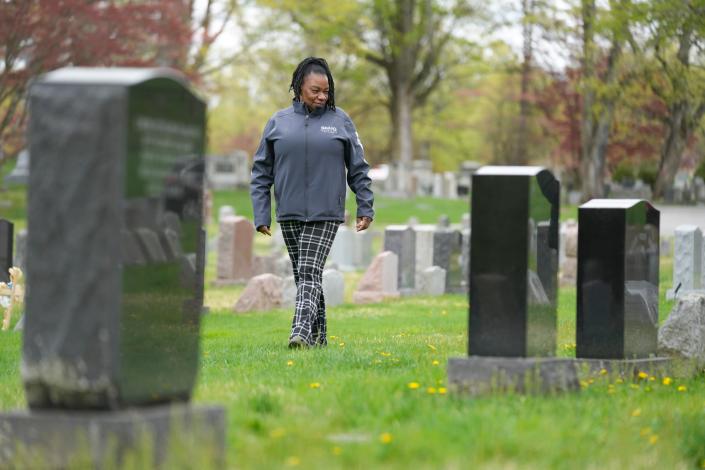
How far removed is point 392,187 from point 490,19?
26.2 ft

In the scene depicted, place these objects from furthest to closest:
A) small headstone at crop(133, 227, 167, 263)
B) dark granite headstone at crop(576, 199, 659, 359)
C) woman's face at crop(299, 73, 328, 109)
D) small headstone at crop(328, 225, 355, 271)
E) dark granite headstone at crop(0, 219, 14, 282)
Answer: small headstone at crop(328, 225, 355, 271) < dark granite headstone at crop(0, 219, 14, 282) < woman's face at crop(299, 73, 328, 109) < dark granite headstone at crop(576, 199, 659, 359) < small headstone at crop(133, 227, 167, 263)

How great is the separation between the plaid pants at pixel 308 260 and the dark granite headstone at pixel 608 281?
2125 millimetres

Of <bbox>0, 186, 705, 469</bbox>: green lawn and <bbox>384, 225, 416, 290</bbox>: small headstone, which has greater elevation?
<bbox>384, 225, 416, 290</bbox>: small headstone

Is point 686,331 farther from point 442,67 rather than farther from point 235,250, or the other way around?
point 442,67

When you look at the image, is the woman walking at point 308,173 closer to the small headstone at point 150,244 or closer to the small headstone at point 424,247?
the small headstone at point 150,244

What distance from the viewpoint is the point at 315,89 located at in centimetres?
1043

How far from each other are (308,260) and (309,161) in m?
0.75

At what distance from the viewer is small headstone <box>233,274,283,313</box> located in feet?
58.3

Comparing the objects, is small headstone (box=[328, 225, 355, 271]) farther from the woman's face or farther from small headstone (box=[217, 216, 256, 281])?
the woman's face

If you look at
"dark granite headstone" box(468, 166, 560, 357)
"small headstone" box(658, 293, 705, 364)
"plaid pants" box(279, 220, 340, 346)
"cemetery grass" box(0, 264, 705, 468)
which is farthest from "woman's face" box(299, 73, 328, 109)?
"dark granite headstone" box(468, 166, 560, 357)

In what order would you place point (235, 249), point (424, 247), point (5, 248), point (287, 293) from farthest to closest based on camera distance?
point (235, 249) < point (424, 247) < point (287, 293) < point (5, 248)

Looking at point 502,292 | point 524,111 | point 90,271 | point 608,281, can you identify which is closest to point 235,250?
point 608,281

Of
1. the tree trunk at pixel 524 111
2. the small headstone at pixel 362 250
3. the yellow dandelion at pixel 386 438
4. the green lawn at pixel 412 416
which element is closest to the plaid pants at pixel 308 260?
the green lawn at pixel 412 416

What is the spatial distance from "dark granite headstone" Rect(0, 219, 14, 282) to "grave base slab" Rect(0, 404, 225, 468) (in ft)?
39.7
